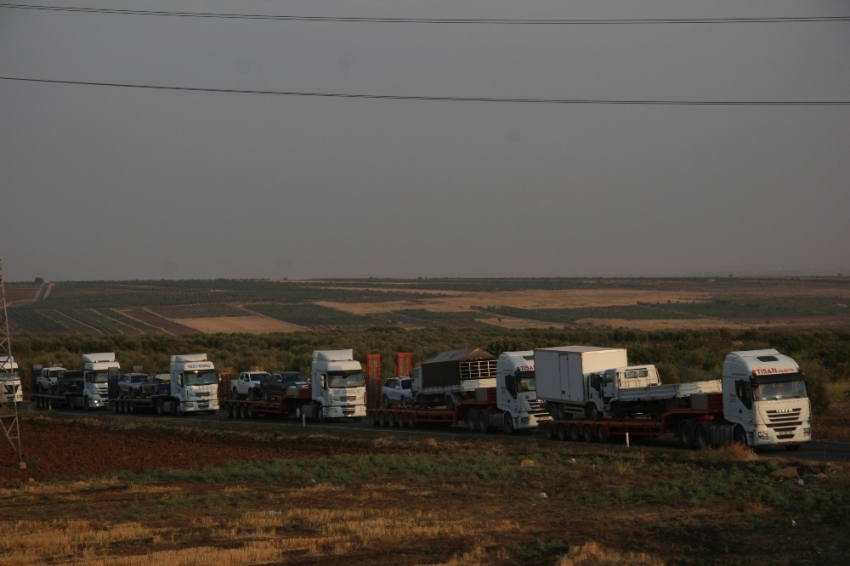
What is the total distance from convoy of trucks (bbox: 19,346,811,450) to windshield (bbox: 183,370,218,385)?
0.19 feet

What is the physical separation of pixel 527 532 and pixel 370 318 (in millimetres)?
127095

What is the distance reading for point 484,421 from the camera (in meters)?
39.6

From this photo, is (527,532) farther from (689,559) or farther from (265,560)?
(265,560)

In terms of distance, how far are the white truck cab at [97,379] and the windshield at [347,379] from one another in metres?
23.3

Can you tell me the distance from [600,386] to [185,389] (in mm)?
28400

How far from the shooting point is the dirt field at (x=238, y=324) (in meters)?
125

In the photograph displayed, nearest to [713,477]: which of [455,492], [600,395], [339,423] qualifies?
[455,492]

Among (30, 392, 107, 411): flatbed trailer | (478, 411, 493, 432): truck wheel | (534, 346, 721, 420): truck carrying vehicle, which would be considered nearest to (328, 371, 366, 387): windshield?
(478, 411, 493, 432): truck wheel

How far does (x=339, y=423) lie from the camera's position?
48094 millimetres

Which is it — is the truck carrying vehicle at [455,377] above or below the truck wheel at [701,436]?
above

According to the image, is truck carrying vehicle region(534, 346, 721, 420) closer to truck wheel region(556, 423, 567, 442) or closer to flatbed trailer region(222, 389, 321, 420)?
truck wheel region(556, 423, 567, 442)

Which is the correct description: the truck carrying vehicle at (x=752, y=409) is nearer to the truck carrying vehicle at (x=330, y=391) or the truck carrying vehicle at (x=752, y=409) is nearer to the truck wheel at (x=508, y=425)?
the truck wheel at (x=508, y=425)

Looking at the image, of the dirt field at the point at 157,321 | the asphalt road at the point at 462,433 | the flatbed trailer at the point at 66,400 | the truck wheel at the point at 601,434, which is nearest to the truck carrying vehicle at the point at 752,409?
the asphalt road at the point at 462,433

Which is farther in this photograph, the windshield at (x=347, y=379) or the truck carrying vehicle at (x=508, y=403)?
the windshield at (x=347, y=379)
